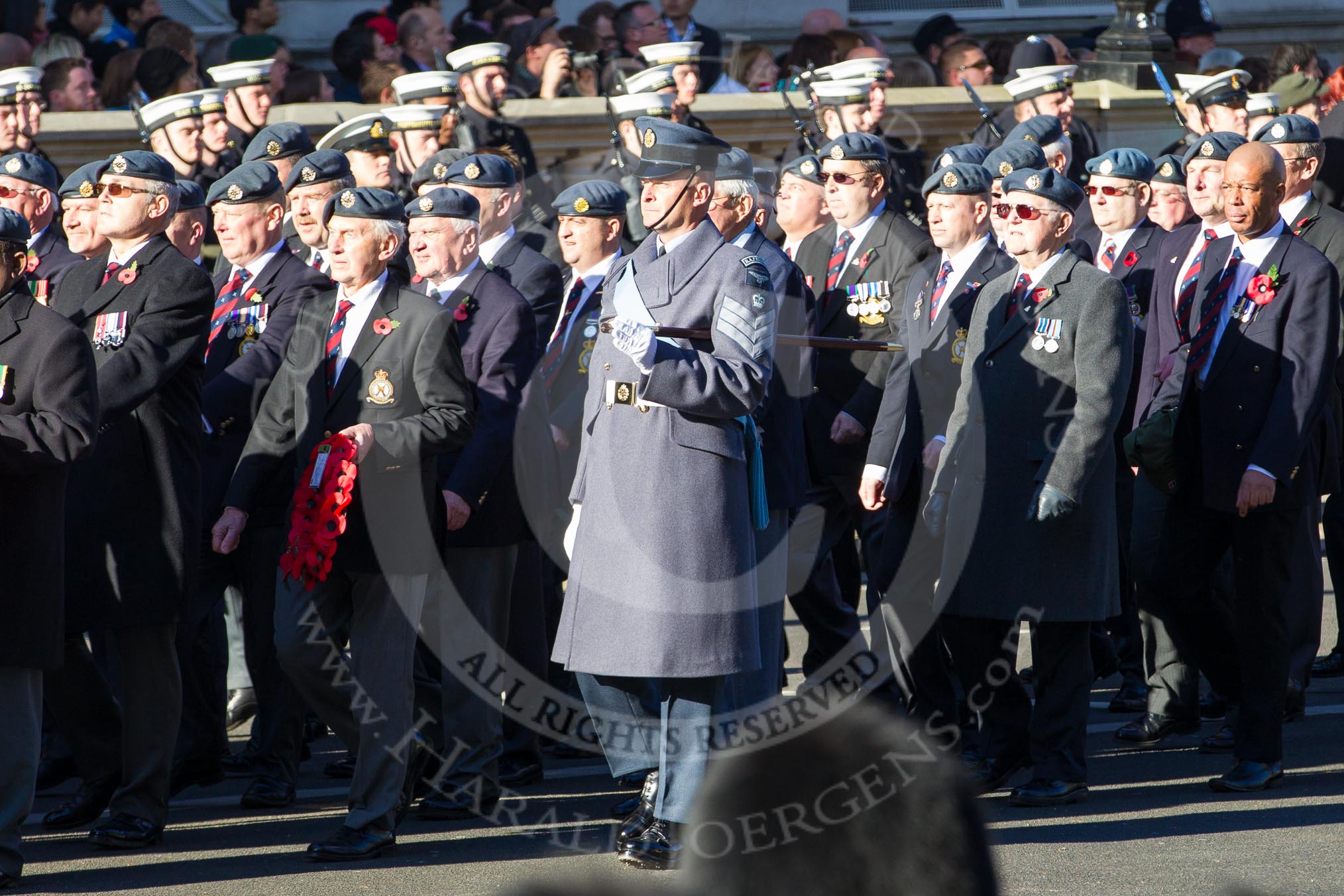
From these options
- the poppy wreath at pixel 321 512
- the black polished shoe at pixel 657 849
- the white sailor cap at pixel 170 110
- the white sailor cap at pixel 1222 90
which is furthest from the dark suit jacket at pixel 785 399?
the white sailor cap at pixel 1222 90

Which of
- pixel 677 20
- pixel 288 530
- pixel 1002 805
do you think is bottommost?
pixel 1002 805

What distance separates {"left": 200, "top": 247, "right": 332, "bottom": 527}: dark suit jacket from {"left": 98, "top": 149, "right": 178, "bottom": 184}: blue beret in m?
0.63

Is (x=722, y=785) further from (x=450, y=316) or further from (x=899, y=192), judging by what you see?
(x=899, y=192)

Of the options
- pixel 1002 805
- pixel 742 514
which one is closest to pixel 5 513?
pixel 742 514

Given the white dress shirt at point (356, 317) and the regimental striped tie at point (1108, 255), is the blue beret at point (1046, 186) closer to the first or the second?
the regimental striped tie at point (1108, 255)

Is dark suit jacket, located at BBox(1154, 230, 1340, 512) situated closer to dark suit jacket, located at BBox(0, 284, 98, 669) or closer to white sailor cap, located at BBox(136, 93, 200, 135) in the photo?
dark suit jacket, located at BBox(0, 284, 98, 669)

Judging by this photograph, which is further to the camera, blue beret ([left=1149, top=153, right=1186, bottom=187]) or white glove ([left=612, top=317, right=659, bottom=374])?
blue beret ([left=1149, top=153, right=1186, bottom=187])

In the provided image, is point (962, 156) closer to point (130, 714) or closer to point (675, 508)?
point (675, 508)

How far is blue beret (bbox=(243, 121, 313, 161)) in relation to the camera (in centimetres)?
777

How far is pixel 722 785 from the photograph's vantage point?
159 cm

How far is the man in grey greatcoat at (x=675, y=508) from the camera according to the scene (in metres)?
4.99

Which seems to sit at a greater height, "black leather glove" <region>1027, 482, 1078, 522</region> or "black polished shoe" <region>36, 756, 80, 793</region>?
"black leather glove" <region>1027, 482, 1078, 522</region>

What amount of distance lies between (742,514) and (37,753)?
2007 millimetres

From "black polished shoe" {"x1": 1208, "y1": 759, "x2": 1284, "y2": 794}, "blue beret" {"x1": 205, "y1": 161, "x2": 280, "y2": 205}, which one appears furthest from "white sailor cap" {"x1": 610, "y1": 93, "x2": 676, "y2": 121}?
"black polished shoe" {"x1": 1208, "y1": 759, "x2": 1284, "y2": 794}
